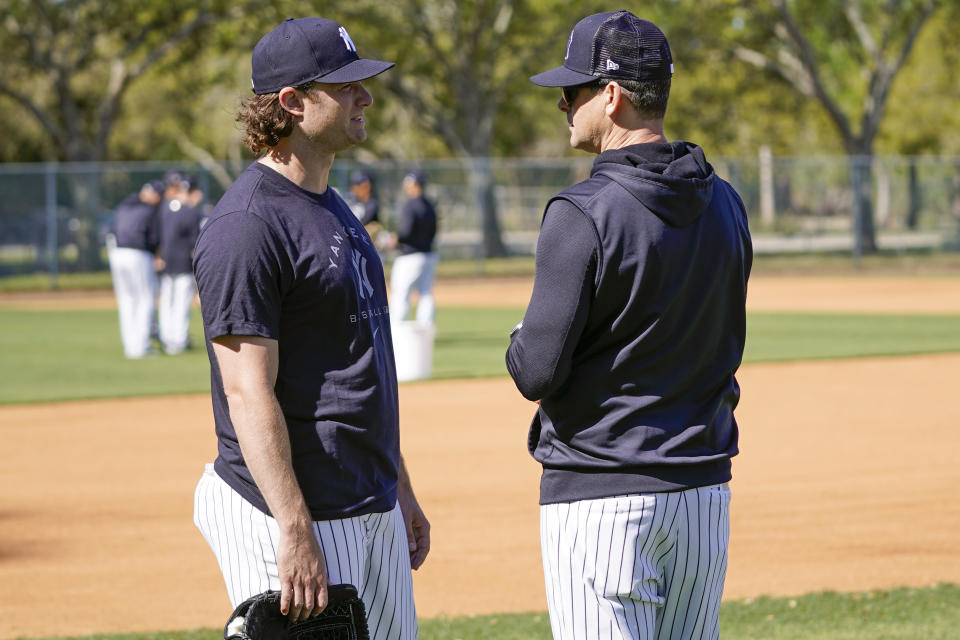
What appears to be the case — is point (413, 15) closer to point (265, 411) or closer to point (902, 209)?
point (902, 209)

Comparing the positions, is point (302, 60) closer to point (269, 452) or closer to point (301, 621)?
point (269, 452)

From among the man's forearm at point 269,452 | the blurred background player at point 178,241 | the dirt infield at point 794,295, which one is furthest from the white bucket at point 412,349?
the dirt infield at point 794,295

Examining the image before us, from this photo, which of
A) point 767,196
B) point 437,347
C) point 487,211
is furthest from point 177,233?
point 767,196

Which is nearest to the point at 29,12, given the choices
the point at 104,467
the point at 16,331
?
the point at 16,331

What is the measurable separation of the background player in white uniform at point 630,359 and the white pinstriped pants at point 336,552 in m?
0.46

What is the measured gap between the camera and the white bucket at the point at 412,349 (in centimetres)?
1310

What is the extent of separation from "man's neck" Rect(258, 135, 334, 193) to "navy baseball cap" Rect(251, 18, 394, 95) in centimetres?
14

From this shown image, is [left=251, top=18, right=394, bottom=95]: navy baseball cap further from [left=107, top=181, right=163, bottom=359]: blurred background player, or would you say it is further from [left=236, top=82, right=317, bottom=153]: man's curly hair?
[left=107, top=181, right=163, bottom=359]: blurred background player

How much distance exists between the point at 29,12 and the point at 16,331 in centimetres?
1810

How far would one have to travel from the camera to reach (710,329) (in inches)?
112

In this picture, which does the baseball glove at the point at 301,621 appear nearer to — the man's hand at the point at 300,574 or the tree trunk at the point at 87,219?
the man's hand at the point at 300,574

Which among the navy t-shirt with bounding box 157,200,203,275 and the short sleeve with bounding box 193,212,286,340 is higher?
the short sleeve with bounding box 193,212,286,340

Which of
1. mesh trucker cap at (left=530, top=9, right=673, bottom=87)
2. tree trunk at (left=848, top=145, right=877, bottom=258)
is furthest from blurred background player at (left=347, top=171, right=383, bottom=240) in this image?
tree trunk at (left=848, top=145, right=877, bottom=258)

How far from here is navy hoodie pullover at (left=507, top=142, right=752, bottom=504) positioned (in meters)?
2.66
